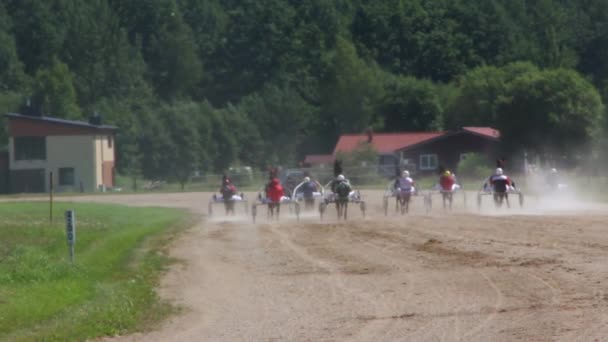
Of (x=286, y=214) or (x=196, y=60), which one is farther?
(x=196, y=60)

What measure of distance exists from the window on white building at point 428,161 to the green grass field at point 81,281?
187 ft

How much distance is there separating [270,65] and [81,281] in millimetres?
97427

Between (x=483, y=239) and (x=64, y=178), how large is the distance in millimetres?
65720

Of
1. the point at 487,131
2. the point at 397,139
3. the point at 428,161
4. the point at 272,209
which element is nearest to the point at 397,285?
the point at 272,209

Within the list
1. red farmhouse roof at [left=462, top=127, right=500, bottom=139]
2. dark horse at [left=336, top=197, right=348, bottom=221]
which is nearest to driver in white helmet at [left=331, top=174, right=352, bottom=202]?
dark horse at [left=336, top=197, right=348, bottom=221]

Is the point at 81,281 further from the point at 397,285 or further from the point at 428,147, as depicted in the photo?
the point at 428,147

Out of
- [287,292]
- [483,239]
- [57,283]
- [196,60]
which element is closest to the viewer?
[287,292]

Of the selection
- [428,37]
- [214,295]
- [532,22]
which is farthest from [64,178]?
[214,295]

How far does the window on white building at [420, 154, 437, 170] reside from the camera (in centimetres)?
9262

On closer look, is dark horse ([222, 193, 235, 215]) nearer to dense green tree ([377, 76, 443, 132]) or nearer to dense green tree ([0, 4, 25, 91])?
dense green tree ([377, 76, 443, 132])

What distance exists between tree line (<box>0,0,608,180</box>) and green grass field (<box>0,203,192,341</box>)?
60640 millimetres

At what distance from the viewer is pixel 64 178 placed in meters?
88.8

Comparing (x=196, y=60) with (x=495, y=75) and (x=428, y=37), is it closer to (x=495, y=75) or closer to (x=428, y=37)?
(x=428, y=37)

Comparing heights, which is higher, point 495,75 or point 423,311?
point 495,75
